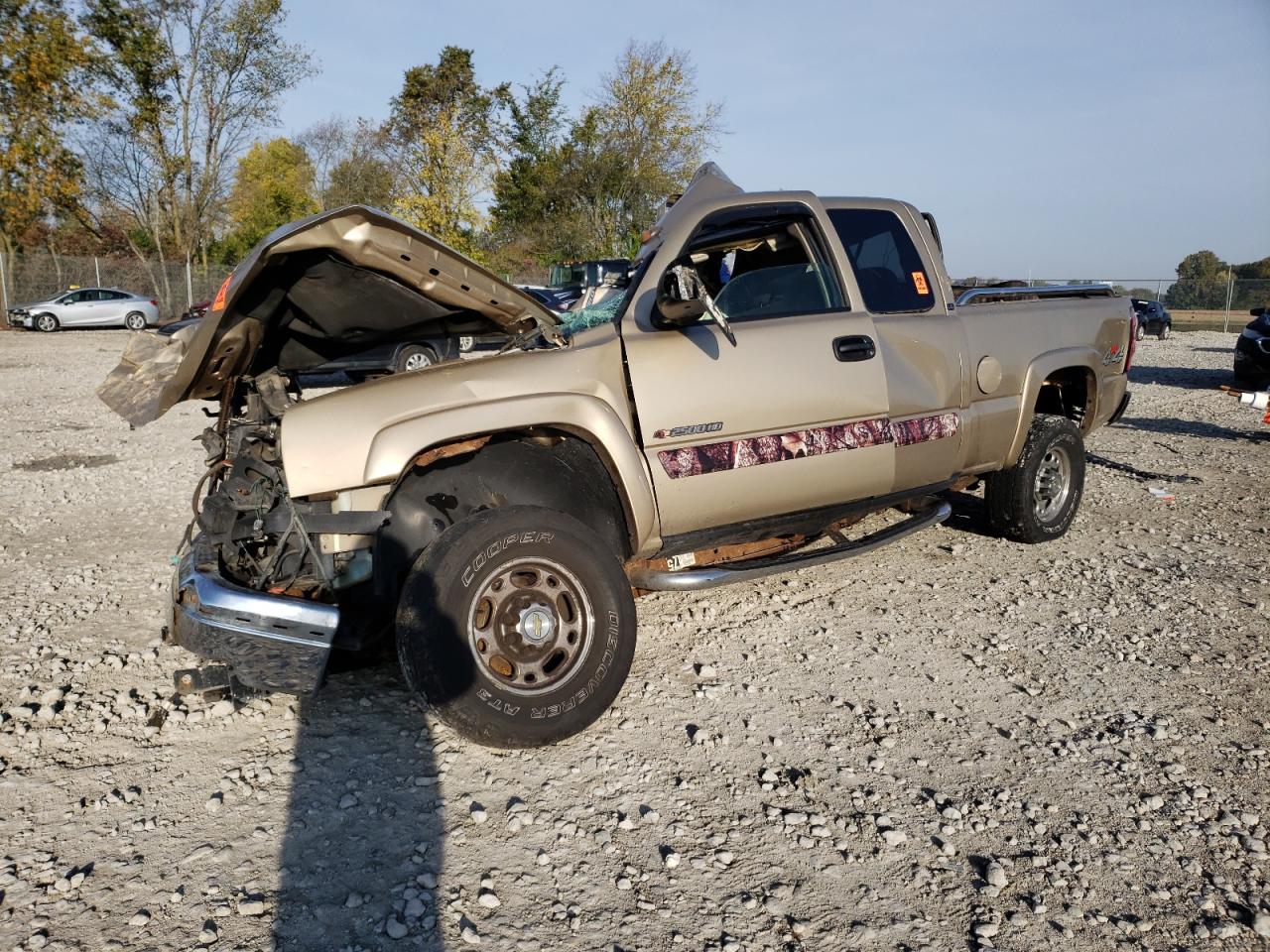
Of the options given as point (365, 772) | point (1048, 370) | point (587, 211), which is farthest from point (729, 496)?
point (587, 211)

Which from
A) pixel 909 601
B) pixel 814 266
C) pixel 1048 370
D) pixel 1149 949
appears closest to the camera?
pixel 1149 949

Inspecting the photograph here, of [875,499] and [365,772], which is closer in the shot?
[365,772]

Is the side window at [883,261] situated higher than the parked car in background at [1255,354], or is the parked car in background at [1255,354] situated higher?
the side window at [883,261]

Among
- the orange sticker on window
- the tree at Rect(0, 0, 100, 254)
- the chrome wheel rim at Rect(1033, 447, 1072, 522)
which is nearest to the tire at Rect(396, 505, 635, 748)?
the orange sticker on window

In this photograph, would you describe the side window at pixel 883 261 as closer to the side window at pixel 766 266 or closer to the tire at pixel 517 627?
the side window at pixel 766 266

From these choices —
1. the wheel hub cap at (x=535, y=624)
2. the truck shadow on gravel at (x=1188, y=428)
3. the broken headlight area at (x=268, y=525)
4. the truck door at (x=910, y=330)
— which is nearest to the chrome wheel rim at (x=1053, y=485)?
the truck door at (x=910, y=330)

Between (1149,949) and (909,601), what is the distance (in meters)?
2.79

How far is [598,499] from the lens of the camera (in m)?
4.15

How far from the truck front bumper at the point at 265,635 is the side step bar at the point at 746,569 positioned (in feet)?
4.82

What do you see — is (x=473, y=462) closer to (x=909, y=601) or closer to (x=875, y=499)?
(x=875, y=499)

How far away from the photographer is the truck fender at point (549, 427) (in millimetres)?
3500

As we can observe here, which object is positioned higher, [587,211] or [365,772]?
[587,211]

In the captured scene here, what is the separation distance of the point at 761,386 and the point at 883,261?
144 centimetres

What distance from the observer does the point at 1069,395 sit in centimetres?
646
